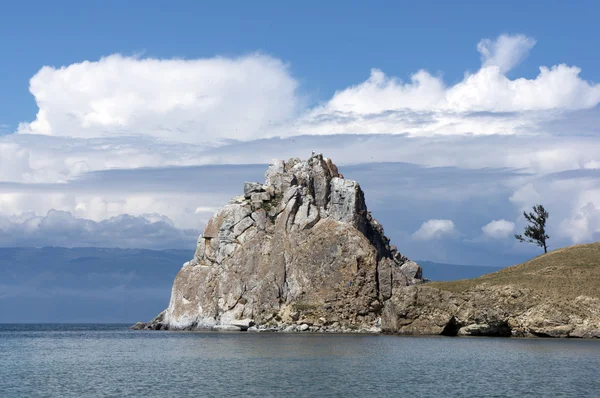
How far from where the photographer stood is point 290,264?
172500mm

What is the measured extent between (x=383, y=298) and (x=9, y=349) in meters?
77.6

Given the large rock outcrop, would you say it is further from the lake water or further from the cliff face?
the cliff face

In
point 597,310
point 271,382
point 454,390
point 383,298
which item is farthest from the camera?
point 383,298

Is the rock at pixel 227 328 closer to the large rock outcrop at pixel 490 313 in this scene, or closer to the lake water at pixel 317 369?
the large rock outcrop at pixel 490 313

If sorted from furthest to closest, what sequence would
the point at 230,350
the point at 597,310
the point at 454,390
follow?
the point at 597,310 → the point at 230,350 → the point at 454,390

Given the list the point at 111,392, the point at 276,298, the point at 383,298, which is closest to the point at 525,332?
the point at 383,298

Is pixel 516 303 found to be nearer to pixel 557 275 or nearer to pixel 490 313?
pixel 490 313

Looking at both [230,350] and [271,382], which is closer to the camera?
[271,382]

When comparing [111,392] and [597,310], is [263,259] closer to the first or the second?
[597,310]

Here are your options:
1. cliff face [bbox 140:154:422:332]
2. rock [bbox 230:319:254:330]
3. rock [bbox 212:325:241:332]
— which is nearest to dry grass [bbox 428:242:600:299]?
cliff face [bbox 140:154:422:332]

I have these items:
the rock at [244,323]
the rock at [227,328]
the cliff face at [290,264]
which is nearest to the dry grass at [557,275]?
the cliff face at [290,264]

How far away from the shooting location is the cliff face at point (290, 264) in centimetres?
16500

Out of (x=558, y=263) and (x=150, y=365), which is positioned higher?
(x=558, y=263)

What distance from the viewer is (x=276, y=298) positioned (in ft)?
558
